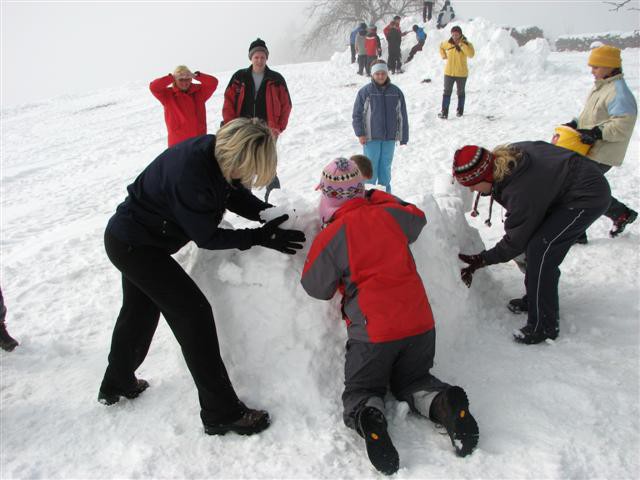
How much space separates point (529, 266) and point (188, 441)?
2.49m

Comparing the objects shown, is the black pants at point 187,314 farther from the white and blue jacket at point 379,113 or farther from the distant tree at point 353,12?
the distant tree at point 353,12

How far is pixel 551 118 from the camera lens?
9305 mm

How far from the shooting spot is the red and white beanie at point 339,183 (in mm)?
2713

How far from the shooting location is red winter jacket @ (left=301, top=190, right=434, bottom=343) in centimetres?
249

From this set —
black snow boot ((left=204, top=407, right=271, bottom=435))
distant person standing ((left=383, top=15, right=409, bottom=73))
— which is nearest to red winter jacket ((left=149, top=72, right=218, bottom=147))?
black snow boot ((left=204, top=407, right=271, bottom=435))

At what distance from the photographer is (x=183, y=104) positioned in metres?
5.20

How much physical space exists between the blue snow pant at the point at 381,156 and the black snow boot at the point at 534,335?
2.93 metres

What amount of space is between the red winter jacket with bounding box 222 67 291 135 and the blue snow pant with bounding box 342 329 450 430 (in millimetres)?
3582

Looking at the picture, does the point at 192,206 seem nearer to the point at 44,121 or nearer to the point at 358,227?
the point at 358,227

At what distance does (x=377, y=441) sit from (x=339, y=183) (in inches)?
56.3

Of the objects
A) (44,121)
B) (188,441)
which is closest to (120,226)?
(188,441)

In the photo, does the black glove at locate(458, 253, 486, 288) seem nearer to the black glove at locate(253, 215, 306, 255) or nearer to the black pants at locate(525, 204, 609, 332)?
the black pants at locate(525, 204, 609, 332)

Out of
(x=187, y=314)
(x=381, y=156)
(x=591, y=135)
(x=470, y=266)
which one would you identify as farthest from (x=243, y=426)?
(x=381, y=156)

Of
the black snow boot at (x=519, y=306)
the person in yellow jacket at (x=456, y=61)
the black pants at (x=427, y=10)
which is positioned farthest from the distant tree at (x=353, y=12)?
the black snow boot at (x=519, y=306)
